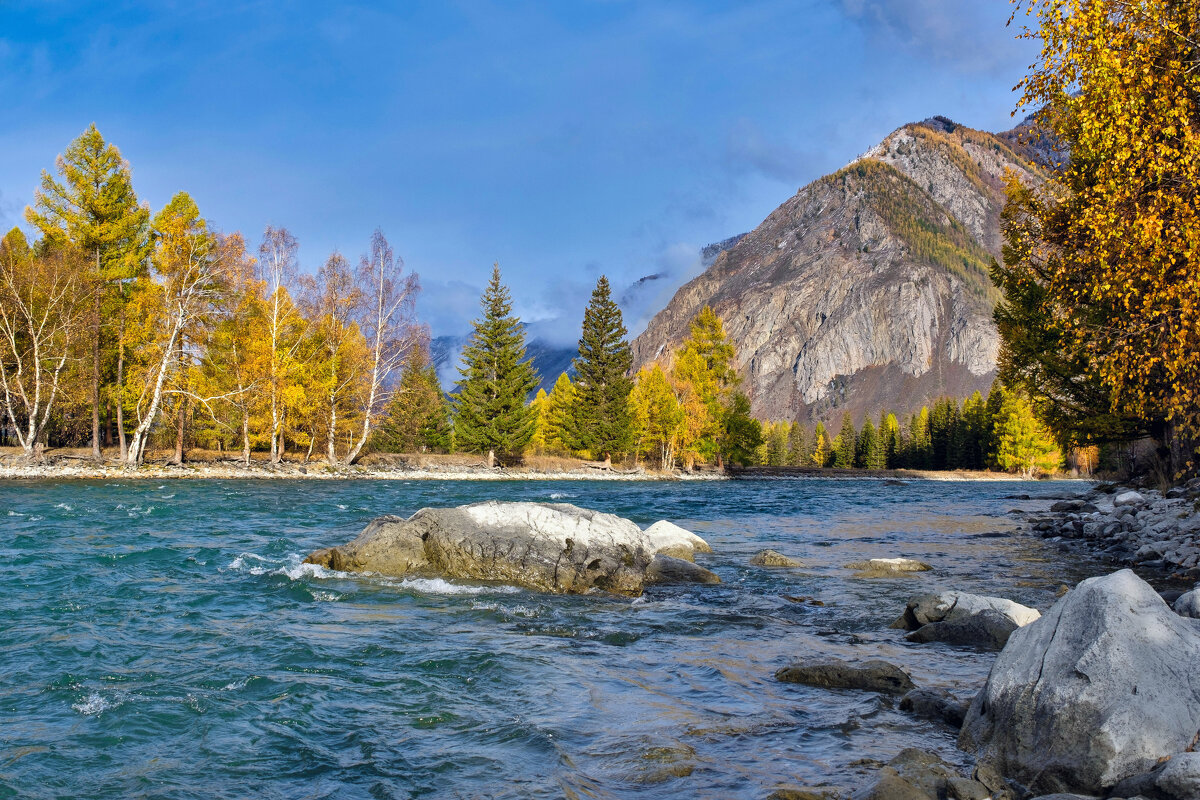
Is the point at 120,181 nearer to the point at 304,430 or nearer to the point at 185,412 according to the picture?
the point at 185,412

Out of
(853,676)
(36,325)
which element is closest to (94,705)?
(853,676)

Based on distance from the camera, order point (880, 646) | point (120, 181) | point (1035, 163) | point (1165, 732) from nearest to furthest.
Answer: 1. point (1165, 732)
2. point (880, 646)
3. point (1035, 163)
4. point (120, 181)

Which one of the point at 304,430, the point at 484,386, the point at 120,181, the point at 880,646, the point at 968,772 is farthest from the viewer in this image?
the point at 484,386

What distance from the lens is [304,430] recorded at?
47.2 m

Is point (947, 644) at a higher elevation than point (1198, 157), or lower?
lower

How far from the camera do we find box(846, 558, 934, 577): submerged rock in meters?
12.9

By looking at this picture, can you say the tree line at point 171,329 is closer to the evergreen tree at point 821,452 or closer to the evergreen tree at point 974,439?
the evergreen tree at point 974,439

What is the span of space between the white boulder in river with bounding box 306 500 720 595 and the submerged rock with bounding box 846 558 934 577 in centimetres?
307

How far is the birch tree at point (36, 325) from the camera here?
31219 mm

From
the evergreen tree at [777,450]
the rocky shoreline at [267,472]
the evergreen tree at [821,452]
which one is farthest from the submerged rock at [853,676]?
the evergreen tree at [821,452]

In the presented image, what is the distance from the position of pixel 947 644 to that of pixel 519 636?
4.85 meters

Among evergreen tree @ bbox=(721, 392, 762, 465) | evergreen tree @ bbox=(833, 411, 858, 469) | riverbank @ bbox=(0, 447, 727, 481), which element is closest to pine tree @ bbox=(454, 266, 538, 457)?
riverbank @ bbox=(0, 447, 727, 481)

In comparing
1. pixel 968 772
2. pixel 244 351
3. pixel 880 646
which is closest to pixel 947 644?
pixel 880 646

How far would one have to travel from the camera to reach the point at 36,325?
33.2 metres
